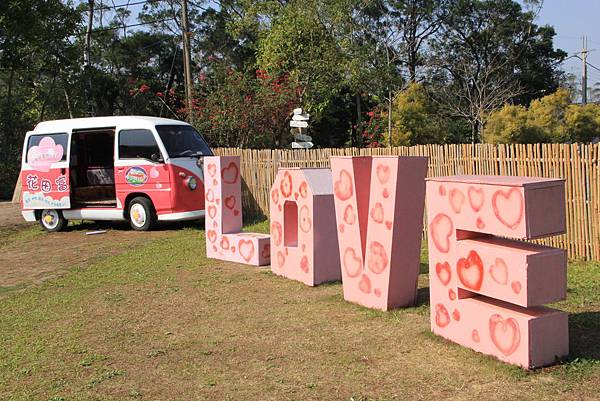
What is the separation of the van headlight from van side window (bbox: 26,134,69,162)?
312cm

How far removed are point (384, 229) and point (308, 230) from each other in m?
1.72

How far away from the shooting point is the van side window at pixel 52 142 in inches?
591

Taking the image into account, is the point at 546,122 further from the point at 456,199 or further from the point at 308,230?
the point at 456,199

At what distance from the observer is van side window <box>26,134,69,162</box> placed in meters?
15.0

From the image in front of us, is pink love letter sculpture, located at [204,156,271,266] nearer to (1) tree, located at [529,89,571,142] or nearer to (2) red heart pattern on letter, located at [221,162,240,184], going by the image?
(2) red heart pattern on letter, located at [221,162,240,184]

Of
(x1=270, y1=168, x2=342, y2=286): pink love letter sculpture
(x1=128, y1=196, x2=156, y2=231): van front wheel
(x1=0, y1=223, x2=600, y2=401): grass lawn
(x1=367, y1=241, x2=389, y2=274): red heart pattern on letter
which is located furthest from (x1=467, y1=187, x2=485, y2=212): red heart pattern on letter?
(x1=128, y1=196, x2=156, y2=231): van front wheel

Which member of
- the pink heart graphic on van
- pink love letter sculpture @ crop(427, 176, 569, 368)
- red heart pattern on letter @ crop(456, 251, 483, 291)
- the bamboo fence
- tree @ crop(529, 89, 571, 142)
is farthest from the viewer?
tree @ crop(529, 89, 571, 142)

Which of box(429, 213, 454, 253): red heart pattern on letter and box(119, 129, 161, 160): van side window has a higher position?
box(119, 129, 161, 160): van side window

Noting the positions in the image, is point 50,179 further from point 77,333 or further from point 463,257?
point 463,257

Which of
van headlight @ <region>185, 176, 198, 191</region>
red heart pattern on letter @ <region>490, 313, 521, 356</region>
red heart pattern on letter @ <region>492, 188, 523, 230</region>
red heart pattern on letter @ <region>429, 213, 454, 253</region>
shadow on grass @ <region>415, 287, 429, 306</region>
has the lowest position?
shadow on grass @ <region>415, 287, 429, 306</region>

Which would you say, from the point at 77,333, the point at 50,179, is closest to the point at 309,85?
the point at 50,179

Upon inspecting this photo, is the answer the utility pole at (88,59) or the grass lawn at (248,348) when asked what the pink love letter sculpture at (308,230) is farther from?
the utility pole at (88,59)

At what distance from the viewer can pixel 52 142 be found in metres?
15.2

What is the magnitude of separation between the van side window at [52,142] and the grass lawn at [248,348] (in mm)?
6464
